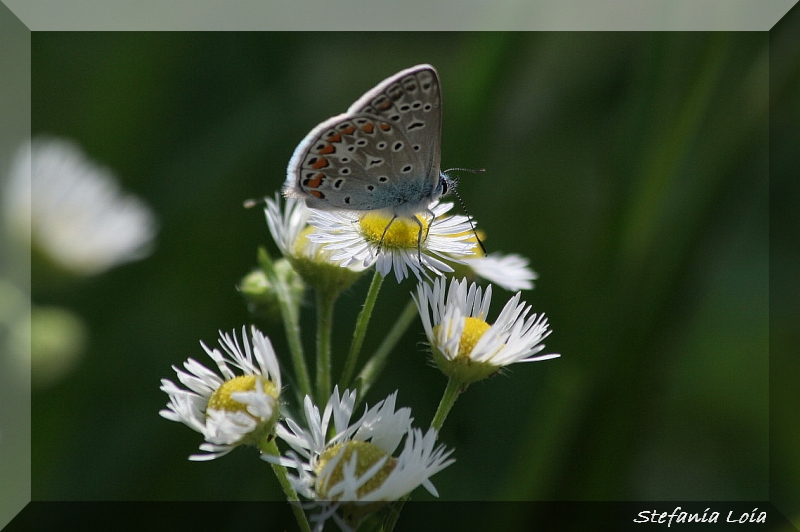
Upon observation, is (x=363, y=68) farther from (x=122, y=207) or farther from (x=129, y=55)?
(x=122, y=207)

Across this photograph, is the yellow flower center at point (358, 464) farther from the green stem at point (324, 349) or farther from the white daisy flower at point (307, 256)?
the white daisy flower at point (307, 256)

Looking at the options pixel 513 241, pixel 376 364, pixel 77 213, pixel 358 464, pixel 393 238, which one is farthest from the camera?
pixel 513 241

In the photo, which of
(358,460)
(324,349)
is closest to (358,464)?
(358,460)

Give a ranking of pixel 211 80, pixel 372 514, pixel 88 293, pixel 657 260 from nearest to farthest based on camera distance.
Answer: pixel 372 514, pixel 657 260, pixel 88 293, pixel 211 80

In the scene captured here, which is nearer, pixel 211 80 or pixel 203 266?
pixel 203 266

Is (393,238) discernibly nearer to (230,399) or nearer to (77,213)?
(230,399)

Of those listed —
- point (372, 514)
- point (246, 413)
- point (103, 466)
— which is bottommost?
point (103, 466)

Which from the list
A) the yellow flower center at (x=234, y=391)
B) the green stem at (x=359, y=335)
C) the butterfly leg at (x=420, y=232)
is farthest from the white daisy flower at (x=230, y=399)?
the butterfly leg at (x=420, y=232)
